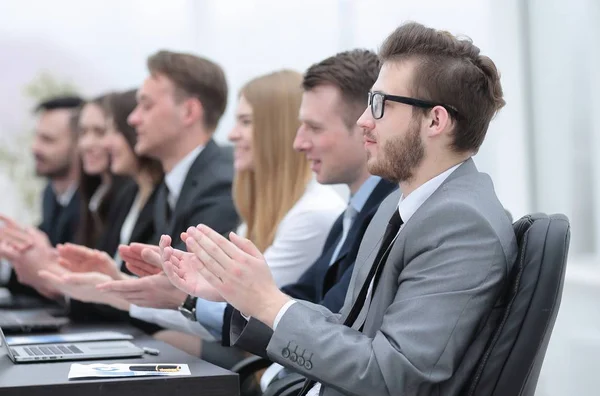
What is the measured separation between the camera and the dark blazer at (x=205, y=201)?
3.46 meters

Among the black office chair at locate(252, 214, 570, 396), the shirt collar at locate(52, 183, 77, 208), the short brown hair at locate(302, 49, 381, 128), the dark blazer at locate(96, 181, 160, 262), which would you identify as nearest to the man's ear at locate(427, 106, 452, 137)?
the black office chair at locate(252, 214, 570, 396)

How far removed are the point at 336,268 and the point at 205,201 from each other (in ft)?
3.39

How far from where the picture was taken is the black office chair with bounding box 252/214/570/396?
163cm

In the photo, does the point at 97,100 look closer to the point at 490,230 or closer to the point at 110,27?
the point at 110,27

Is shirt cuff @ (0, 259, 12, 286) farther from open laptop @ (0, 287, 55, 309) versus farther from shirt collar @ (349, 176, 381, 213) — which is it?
shirt collar @ (349, 176, 381, 213)

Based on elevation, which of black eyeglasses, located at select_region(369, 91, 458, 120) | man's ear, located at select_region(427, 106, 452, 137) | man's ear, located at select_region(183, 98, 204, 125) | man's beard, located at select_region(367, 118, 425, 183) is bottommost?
man's ear, located at select_region(183, 98, 204, 125)

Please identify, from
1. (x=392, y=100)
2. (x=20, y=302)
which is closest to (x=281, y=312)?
(x=392, y=100)

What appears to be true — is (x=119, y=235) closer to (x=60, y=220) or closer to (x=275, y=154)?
(x=60, y=220)

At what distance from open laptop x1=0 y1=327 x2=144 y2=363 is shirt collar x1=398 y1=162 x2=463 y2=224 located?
0.82 meters

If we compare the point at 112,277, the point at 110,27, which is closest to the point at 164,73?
the point at 112,277

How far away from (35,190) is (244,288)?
5.59m

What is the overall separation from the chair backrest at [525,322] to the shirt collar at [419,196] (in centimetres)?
24

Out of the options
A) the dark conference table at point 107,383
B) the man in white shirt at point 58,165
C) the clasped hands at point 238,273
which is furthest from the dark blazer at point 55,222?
the clasped hands at point 238,273

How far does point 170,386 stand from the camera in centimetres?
189
